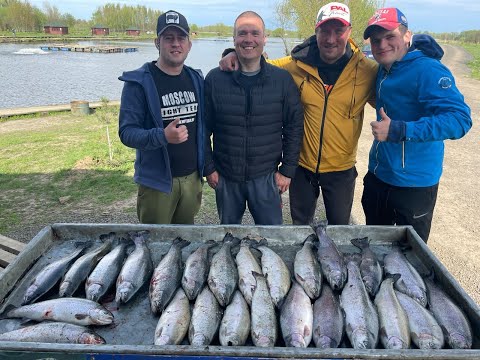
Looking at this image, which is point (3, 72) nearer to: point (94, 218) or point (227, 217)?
point (94, 218)

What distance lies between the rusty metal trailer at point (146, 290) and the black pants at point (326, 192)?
105cm

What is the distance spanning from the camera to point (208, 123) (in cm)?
372

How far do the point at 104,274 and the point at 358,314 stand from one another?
157cm

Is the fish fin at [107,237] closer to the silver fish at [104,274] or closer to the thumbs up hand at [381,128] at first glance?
the silver fish at [104,274]

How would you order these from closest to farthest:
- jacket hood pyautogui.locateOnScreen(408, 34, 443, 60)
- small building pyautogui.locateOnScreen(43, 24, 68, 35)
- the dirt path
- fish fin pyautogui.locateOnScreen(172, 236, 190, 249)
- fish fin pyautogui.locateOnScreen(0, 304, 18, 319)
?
fish fin pyautogui.locateOnScreen(0, 304, 18, 319) → fish fin pyautogui.locateOnScreen(172, 236, 190, 249) → jacket hood pyautogui.locateOnScreen(408, 34, 443, 60) → the dirt path → small building pyautogui.locateOnScreen(43, 24, 68, 35)

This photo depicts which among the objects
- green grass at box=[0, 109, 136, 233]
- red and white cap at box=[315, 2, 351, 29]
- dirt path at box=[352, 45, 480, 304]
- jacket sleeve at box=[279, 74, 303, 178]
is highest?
red and white cap at box=[315, 2, 351, 29]

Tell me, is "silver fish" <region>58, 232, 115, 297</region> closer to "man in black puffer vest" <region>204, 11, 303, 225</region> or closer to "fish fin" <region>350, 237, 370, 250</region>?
"man in black puffer vest" <region>204, 11, 303, 225</region>

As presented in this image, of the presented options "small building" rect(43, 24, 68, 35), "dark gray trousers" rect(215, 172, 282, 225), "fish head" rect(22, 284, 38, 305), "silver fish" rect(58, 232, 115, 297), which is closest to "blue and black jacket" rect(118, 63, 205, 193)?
"dark gray trousers" rect(215, 172, 282, 225)

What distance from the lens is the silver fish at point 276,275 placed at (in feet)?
7.45

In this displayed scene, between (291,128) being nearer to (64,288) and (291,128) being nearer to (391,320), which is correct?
(391,320)

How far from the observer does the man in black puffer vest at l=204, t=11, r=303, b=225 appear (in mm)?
3469

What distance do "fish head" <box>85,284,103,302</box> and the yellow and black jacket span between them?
2.38 meters

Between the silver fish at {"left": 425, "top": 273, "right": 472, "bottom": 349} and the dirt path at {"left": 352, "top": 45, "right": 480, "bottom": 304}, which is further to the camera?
the dirt path at {"left": 352, "top": 45, "right": 480, "bottom": 304}

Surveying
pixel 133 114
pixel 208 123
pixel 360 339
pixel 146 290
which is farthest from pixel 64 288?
pixel 208 123
